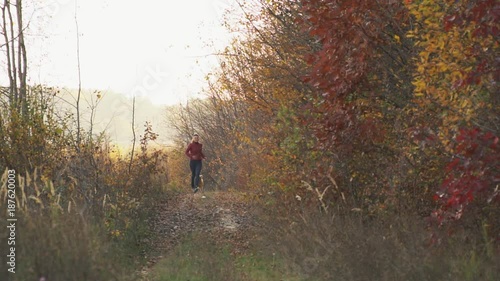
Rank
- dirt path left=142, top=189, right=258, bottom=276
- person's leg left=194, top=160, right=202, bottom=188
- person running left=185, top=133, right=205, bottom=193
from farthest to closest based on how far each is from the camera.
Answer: person's leg left=194, top=160, right=202, bottom=188
person running left=185, top=133, right=205, bottom=193
dirt path left=142, top=189, right=258, bottom=276

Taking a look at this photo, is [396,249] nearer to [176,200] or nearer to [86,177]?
[86,177]

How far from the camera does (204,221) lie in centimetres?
1641

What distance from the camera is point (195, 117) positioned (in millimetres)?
34812

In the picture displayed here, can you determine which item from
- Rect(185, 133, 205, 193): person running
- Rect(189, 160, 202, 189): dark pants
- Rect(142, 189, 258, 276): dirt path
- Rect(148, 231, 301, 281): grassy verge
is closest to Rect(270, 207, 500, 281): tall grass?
Rect(148, 231, 301, 281): grassy verge

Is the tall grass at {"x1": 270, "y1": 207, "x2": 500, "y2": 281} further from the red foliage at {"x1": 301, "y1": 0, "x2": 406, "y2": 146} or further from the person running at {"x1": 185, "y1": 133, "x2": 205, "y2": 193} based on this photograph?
the person running at {"x1": 185, "y1": 133, "x2": 205, "y2": 193}

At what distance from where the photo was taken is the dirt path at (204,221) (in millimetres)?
13484

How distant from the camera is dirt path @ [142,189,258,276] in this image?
13.5m

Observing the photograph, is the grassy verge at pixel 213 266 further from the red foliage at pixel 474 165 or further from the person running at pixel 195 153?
the person running at pixel 195 153

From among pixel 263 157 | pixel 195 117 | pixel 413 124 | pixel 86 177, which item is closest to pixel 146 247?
pixel 86 177

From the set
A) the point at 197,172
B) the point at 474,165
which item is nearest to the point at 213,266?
the point at 474,165

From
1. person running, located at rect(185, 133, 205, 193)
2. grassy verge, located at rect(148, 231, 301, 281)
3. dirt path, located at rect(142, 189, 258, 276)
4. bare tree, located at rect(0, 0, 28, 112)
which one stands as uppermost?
bare tree, located at rect(0, 0, 28, 112)

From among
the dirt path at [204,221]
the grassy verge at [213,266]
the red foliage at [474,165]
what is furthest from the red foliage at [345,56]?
the dirt path at [204,221]

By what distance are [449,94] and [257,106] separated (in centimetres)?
1029

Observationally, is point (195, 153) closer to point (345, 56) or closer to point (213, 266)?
point (213, 266)
